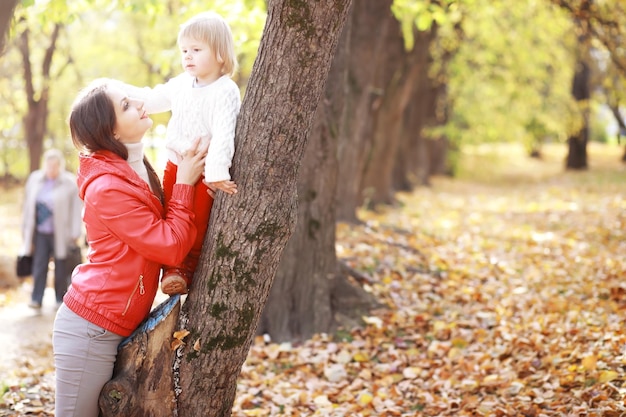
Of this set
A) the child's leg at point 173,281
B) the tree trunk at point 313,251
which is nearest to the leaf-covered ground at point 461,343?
the tree trunk at point 313,251

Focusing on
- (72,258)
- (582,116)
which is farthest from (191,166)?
(582,116)

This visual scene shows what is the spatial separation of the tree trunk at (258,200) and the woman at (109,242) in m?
0.21

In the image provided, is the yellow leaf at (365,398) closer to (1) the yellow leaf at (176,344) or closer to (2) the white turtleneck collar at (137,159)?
(1) the yellow leaf at (176,344)

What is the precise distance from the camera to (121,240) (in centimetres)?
325

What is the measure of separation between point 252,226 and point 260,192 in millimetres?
166

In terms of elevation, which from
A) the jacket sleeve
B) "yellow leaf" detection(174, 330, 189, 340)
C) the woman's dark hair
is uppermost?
the woman's dark hair

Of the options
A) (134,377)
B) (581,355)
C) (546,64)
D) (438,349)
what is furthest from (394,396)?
(546,64)

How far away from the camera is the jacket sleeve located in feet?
10.4

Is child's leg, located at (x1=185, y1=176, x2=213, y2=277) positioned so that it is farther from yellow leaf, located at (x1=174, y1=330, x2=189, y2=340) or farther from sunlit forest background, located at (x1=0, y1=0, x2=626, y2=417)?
sunlit forest background, located at (x1=0, y1=0, x2=626, y2=417)

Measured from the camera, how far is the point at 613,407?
451 centimetres

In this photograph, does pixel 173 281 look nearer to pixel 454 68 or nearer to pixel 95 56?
pixel 95 56

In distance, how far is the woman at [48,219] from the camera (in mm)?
9477

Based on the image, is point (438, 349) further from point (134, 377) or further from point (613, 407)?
point (134, 377)

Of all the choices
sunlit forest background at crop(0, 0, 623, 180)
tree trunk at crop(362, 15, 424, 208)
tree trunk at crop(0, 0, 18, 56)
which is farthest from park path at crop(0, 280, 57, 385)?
tree trunk at crop(362, 15, 424, 208)
